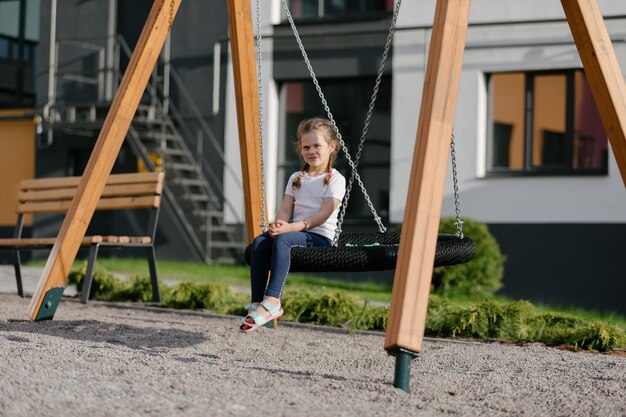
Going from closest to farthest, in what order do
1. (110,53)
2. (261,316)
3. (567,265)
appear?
(261,316) < (567,265) < (110,53)

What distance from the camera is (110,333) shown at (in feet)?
21.2

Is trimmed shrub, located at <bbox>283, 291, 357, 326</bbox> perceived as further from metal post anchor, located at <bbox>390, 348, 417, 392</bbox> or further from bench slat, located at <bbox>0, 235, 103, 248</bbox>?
metal post anchor, located at <bbox>390, 348, 417, 392</bbox>

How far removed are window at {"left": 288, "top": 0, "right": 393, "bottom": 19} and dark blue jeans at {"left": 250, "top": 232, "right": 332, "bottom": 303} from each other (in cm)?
1093

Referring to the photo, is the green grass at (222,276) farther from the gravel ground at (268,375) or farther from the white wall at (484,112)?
the gravel ground at (268,375)

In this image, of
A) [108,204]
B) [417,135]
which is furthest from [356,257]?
[108,204]

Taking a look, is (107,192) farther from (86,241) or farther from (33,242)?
(86,241)

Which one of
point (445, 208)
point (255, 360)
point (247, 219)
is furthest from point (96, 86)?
point (255, 360)

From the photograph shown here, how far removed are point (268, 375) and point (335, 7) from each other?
42.0ft

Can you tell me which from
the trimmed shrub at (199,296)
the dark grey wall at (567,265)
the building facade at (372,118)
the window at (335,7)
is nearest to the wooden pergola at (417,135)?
the trimmed shrub at (199,296)

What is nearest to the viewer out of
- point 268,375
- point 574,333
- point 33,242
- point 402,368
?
point 402,368

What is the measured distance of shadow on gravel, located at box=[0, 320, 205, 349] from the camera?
6043 mm

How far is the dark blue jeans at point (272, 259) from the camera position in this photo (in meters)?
5.48

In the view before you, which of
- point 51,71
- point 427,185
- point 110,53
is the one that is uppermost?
point 110,53

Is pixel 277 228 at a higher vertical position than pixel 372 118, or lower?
lower
